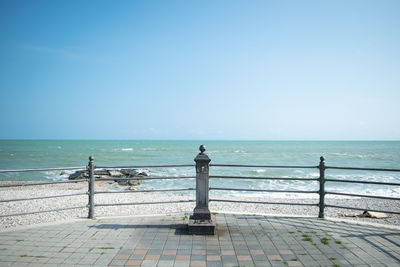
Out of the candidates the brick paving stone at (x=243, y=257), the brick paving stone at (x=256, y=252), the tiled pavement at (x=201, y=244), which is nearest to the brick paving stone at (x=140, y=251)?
the tiled pavement at (x=201, y=244)

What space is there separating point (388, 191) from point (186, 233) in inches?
651

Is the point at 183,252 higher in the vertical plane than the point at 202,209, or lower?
lower

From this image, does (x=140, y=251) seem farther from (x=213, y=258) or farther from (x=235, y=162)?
(x=235, y=162)

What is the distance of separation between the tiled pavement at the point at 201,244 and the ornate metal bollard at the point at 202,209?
0.17m

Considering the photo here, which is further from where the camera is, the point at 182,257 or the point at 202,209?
the point at 202,209

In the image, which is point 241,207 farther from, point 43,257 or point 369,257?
point 43,257

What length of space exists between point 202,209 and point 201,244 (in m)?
0.94

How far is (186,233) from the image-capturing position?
4.84m

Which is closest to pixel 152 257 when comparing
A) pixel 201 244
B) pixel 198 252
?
pixel 198 252

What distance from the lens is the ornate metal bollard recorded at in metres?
4.79

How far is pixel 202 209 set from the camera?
5207 millimetres

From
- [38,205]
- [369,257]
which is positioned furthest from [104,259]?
[38,205]

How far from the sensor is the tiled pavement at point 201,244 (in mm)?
3736

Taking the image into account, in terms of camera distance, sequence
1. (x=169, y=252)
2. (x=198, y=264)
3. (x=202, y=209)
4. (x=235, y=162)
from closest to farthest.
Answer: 1. (x=198, y=264)
2. (x=169, y=252)
3. (x=202, y=209)
4. (x=235, y=162)
